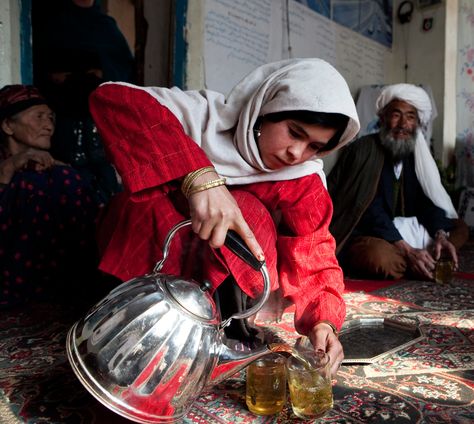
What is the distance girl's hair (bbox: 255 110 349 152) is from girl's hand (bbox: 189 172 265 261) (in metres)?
0.37

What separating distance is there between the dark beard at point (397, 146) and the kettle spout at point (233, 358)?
2442 millimetres

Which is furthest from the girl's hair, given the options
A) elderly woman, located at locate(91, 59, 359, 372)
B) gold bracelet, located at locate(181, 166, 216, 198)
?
gold bracelet, located at locate(181, 166, 216, 198)

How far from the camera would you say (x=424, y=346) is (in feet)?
4.98

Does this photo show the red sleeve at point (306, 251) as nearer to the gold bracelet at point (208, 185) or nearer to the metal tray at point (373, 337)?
the metal tray at point (373, 337)

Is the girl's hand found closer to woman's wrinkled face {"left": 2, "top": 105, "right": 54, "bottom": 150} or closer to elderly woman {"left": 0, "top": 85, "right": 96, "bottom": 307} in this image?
elderly woman {"left": 0, "top": 85, "right": 96, "bottom": 307}

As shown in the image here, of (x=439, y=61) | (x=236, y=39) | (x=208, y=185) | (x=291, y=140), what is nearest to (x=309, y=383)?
(x=208, y=185)

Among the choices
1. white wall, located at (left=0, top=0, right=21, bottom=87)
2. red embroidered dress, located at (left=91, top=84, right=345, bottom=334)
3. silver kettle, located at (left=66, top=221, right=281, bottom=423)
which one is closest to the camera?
silver kettle, located at (left=66, top=221, right=281, bottom=423)

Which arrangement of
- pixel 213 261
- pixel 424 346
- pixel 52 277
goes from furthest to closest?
pixel 52 277 → pixel 424 346 → pixel 213 261

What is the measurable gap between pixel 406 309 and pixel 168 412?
143 cm

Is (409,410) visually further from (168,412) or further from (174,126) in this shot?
(174,126)

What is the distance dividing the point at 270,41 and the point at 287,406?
3220mm

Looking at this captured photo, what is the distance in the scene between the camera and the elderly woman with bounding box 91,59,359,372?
1082mm

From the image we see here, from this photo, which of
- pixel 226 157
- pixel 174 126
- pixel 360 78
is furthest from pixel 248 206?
pixel 360 78

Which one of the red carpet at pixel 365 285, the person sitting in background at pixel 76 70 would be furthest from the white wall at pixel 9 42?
the red carpet at pixel 365 285
